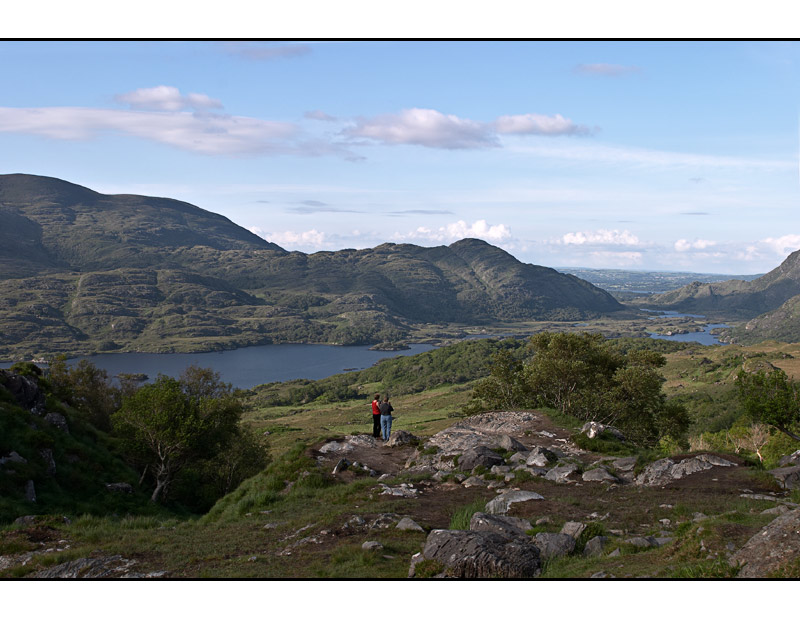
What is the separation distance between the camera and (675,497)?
20906 millimetres

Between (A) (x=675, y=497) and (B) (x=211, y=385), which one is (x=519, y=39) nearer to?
(A) (x=675, y=497)

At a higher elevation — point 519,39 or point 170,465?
point 519,39

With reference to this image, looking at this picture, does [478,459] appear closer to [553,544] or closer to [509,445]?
[509,445]

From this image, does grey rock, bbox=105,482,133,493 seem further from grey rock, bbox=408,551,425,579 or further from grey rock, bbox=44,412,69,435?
grey rock, bbox=408,551,425,579

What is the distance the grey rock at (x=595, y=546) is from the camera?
49.3ft

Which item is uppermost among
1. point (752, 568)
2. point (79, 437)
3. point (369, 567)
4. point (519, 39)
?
point (519, 39)

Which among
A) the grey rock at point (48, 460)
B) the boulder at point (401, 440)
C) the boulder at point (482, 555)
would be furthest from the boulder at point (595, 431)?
the grey rock at point (48, 460)

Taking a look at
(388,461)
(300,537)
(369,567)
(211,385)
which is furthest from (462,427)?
(211,385)

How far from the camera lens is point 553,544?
49.6 ft

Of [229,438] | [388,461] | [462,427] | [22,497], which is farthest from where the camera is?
[229,438]

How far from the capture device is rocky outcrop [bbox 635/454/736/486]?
78.7ft

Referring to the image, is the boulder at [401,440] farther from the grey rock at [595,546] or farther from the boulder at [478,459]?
the grey rock at [595,546]

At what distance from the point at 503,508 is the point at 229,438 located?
30642 mm

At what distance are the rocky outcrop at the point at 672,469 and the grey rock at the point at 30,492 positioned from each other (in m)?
28.9
